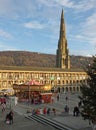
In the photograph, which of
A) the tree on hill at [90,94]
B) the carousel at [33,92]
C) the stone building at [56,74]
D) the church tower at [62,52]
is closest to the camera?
the tree on hill at [90,94]

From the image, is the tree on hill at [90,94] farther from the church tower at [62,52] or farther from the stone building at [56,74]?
the church tower at [62,52]

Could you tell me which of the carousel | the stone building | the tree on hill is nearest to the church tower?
the stone building

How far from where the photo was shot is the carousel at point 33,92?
55.9m

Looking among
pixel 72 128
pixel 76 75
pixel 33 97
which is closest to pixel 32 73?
pixel 76 75

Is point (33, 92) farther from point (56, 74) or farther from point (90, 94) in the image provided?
point (56, 74)

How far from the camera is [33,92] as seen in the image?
6006 cm

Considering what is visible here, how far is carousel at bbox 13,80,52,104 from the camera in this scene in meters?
55.9

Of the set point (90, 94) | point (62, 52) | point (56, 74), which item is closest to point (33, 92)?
point (90, 94)

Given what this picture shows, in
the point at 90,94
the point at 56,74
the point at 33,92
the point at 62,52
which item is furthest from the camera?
the point at 62,52

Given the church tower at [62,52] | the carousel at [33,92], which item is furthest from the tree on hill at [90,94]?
the church tower at [62,52]

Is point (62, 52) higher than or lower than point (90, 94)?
higher

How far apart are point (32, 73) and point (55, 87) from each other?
35.3 feet

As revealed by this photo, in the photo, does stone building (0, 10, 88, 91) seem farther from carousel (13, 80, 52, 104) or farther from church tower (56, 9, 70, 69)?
carousel (13, 80, 52, 104)

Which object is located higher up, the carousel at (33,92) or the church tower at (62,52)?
the church tower at (62,52)
